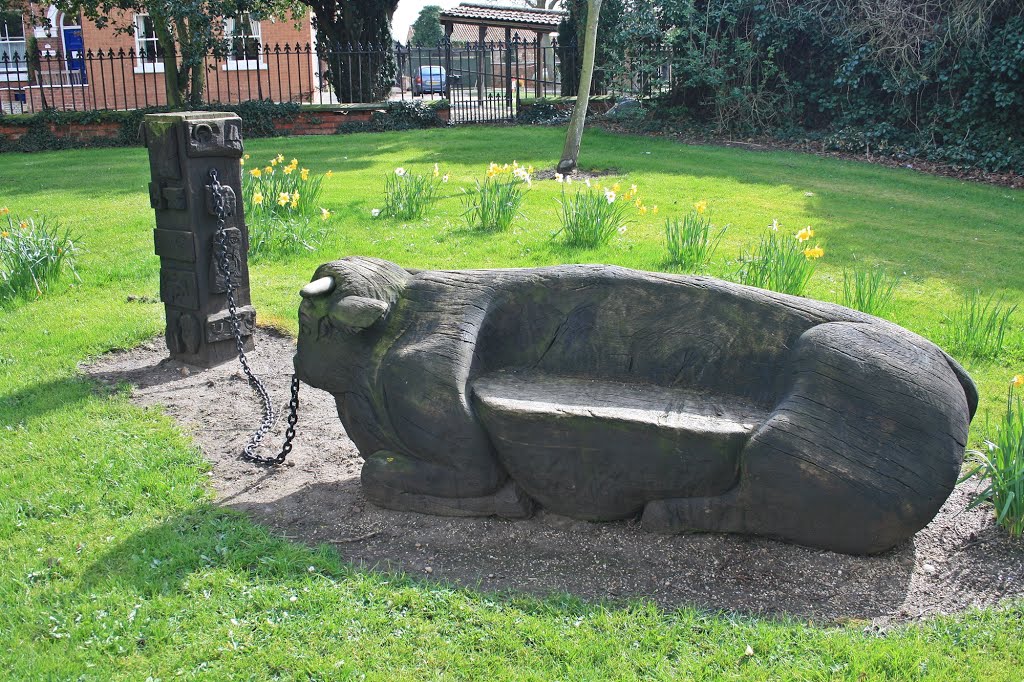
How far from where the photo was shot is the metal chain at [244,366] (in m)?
4.64

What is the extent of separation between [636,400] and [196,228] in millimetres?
3678

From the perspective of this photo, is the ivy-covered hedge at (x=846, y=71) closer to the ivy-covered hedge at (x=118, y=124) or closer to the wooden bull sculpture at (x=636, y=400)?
the ivy-covered hedge at (x=118, y=124)

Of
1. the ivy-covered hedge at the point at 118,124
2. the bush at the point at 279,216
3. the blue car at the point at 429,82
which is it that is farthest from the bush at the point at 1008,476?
the blue car at the point at 429,82

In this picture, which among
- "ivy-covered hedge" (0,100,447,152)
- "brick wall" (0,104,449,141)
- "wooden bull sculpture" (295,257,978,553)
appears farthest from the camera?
"brick wall" (0,104,449,141)

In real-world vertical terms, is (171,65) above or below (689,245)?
above

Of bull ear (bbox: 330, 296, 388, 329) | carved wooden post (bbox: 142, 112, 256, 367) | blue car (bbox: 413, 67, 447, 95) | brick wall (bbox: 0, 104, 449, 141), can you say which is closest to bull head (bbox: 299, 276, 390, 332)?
bull ear (bbox: 330, 296, 388, 329)

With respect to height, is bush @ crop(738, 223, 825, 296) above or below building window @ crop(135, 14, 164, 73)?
below

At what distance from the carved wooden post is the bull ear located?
8.64ft

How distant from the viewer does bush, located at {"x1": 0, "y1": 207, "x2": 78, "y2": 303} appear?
7.40 m

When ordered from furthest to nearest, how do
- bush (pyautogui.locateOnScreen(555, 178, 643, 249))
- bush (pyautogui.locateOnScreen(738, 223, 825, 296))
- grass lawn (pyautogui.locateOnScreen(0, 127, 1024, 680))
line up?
bush (pyautogui.locateOnScreen(555, 178, 643, 249)) < bush (pyautogui.locateOnScreen(738, 223, 825, 296)) < grass lawn (pyautogui.locateOnScreen(0, 127, 1024, 680))

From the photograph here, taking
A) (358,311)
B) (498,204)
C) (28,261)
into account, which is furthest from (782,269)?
(28,261)

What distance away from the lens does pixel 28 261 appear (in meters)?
7.48

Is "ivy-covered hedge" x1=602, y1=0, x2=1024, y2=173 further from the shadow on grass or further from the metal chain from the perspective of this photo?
the shadow on grass

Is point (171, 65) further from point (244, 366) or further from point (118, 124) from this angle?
point (244, 366)
